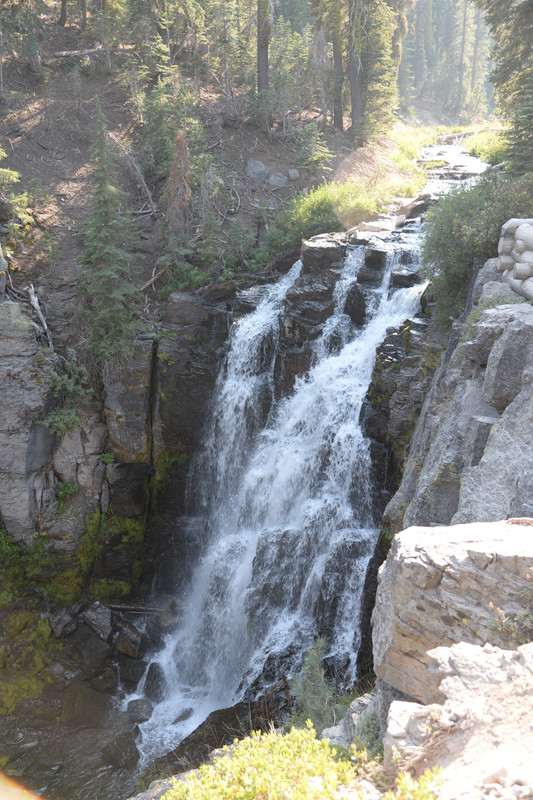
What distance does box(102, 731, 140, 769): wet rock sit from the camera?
11320mm

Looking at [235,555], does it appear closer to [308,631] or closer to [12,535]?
[308,631]

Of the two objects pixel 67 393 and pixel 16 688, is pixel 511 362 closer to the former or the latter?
pixel 67 393

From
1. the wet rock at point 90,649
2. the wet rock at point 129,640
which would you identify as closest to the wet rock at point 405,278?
the wet rock at point 129,640

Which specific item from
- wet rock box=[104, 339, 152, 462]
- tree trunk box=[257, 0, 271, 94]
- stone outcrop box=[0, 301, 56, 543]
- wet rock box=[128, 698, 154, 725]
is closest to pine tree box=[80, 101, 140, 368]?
wet rock box=[104, 339, 152, 462]

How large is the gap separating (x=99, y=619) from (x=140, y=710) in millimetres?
2788

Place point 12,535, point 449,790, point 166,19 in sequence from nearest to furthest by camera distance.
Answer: point 449,790, point 12,535, point 166,19

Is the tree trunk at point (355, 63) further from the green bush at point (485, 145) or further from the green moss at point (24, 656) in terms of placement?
the green moss at point (24, 656)

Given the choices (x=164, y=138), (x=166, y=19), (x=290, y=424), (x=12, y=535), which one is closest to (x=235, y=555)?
(x=290, y=424)

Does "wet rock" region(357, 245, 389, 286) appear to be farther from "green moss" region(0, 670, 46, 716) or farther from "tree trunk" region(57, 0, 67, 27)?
"tree trunk" region(57, 0, 67, 27)

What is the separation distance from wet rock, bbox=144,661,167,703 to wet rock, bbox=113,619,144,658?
1.85 feet

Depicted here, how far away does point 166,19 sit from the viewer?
2403 cm

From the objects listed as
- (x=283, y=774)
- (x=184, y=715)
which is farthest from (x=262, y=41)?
(x=283, y=774)

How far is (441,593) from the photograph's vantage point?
16.5ft

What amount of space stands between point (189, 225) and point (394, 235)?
7103 millimetres
